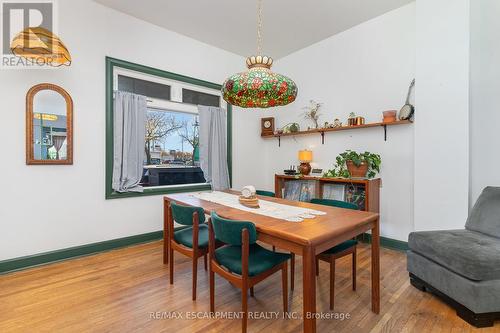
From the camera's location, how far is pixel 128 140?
3.19 meters

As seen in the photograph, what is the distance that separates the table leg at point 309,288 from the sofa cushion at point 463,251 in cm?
123

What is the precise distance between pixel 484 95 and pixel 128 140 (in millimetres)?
4131

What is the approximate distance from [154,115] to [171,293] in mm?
2471

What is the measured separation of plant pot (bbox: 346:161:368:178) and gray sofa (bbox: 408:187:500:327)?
1.08 meters

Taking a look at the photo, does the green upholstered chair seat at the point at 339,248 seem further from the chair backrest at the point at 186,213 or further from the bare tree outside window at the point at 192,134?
the bare tree outside window at the point at 192,134

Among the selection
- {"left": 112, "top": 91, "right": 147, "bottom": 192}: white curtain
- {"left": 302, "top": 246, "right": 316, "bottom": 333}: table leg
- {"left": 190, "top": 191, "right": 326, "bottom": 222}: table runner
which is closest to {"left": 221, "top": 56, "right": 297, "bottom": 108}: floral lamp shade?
{"left": 190, "top": 191, "right": 326, "bottom": 222}: table runner

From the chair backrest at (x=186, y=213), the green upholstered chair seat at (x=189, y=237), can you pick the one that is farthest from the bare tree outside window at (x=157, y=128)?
the chair backrest at (x=186, y=213)

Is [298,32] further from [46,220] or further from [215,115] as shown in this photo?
[46,220]

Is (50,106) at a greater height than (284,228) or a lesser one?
greater

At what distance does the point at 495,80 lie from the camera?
2465mm

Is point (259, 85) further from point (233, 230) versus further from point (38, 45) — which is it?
point (38, 45)

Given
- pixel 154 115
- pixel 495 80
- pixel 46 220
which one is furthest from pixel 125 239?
pixel 495 80

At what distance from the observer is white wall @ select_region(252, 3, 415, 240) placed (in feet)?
9.98

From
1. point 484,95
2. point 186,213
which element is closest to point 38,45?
point 186,213
